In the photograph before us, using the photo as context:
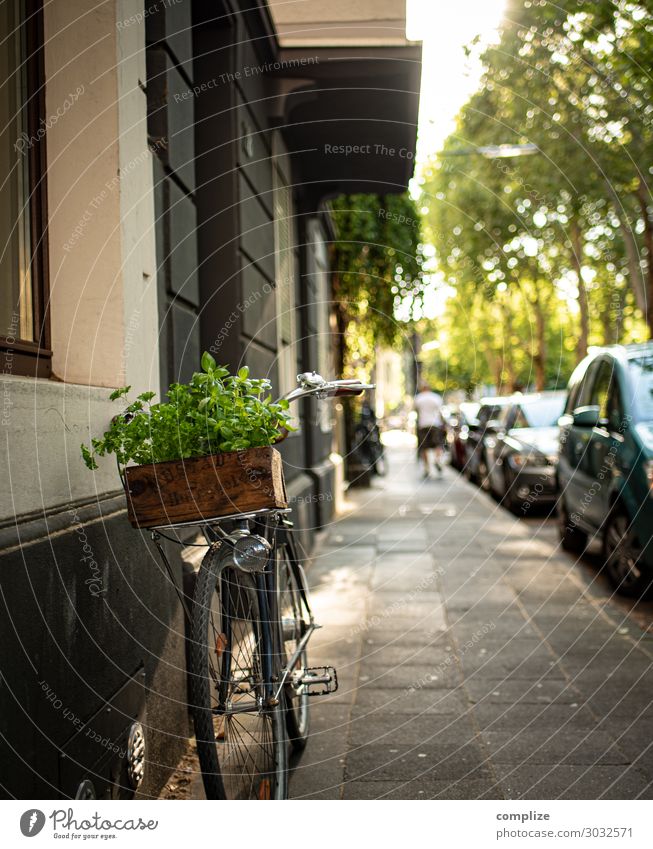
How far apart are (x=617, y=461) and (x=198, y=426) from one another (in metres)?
4.99

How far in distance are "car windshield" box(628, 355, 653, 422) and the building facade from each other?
2.99m

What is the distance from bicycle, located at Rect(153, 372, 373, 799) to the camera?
2.81 meters

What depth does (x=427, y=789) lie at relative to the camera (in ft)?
12.4

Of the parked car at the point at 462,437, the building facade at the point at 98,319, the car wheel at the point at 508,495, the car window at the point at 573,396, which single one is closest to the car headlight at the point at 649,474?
the car window at the point at 573,396

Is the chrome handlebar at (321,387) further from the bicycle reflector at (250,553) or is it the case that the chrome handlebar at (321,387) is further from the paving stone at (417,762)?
the paving stone at (417,762)

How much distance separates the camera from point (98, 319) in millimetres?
3723

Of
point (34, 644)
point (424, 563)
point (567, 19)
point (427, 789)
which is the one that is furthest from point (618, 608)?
point (567, 19)

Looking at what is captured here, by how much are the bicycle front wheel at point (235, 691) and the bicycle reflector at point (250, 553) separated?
6 centimetres

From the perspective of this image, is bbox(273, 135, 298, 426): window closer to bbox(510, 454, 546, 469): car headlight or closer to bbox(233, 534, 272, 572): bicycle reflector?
bbox(510, 454, 546, 469): car headlight

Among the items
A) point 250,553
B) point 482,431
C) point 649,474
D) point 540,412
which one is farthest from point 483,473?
point 250,553

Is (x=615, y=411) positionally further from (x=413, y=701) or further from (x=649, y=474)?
(x=413, y=701)

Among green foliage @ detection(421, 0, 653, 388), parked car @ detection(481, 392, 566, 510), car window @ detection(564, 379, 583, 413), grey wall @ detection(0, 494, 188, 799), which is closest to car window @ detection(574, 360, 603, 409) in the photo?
car window @ detection(564, 379, 583, 413)
